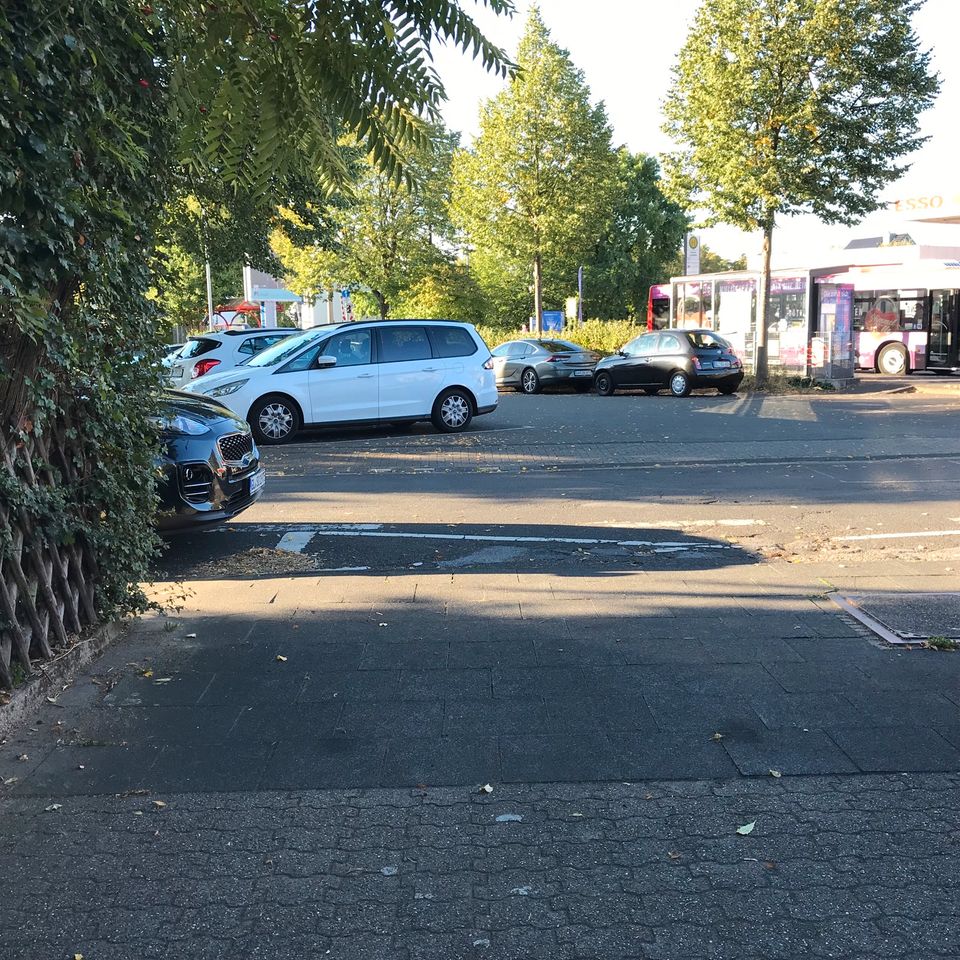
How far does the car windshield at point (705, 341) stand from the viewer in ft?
77.2

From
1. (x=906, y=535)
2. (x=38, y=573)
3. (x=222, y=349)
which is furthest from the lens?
(x=222, y=349)

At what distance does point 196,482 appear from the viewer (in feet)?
24.0

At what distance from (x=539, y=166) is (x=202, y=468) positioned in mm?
26830

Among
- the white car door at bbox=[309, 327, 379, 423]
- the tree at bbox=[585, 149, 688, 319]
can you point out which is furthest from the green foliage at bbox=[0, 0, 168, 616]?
the tree at bbox=[585, 149, 688, 319]

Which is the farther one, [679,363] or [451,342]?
[679,363]

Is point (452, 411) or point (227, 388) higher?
point (227, 388)

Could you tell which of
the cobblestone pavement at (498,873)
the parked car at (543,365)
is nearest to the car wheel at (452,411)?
the parked car at (543,365)

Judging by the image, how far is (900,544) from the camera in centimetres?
788

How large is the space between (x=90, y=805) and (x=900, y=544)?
6.41m

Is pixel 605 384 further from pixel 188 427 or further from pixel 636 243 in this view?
pixel 636 243

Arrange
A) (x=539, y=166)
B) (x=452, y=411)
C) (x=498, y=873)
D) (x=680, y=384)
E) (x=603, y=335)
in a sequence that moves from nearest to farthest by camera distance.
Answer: (x=498, y=873) < (x=452, y=411) < (x=680, y=384) < (x=539, y=166) < (x=603, y=335)

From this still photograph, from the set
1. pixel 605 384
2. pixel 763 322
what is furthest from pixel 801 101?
pixel 605 384

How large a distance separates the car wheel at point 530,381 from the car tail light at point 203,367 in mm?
11239

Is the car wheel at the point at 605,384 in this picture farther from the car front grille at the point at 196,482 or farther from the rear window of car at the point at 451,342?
the car front grille at the point at 196,482
